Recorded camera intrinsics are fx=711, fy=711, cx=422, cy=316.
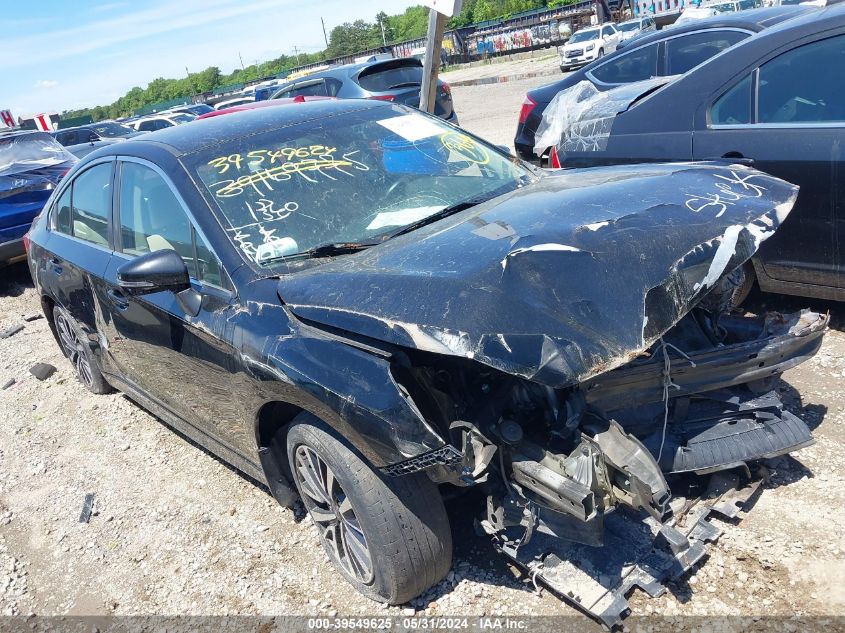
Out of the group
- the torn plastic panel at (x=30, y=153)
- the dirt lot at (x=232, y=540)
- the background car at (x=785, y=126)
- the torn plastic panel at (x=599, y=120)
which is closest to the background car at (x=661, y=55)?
the torn plastic panel at (x=599, y=120)

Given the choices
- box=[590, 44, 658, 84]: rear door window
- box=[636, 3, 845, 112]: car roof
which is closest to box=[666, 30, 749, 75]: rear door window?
box=[590, 44, 658, 84]: rear door window

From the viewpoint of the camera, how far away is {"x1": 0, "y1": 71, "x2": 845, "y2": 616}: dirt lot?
102 inches

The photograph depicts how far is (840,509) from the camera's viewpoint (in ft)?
9.24

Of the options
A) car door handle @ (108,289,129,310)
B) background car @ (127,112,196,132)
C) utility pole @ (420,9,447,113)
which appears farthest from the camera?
background car @ (127,112,196,132)

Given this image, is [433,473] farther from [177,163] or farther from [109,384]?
[109,384]

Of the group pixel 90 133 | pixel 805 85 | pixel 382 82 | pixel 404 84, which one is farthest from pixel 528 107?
pixel 90 133

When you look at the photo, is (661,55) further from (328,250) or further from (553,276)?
(553,276)

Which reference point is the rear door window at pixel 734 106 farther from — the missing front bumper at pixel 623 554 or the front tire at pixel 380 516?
the front tire at pixel 380 516

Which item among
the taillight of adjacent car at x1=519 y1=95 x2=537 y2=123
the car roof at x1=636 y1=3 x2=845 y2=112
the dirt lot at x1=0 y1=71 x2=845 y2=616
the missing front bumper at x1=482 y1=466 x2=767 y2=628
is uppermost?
the car roof at x1=636 y1=3 x2=845 y2=112

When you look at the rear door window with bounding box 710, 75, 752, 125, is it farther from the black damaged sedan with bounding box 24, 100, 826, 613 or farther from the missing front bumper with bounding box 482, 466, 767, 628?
the missing front bumper with bounding box 482, 466, 767, 628

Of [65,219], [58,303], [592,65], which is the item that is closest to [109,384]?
[58,303]

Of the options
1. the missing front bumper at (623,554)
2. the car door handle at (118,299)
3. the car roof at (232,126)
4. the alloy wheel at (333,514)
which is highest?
the car roof at (232,126)

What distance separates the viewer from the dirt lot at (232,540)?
260 cm

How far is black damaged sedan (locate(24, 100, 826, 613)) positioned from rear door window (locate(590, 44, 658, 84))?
4.13m
